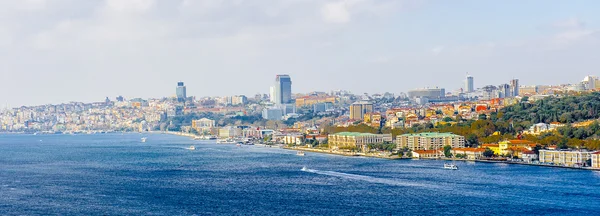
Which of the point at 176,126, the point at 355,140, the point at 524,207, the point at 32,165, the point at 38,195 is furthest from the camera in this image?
the point at 176,126

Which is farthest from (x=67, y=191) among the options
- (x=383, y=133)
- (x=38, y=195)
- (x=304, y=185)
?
(x=383, y=133)

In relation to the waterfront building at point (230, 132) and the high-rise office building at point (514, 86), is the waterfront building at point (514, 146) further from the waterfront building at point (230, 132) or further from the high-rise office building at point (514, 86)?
the high-rise office building at point (514, 86)

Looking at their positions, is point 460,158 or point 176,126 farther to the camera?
point 176,126

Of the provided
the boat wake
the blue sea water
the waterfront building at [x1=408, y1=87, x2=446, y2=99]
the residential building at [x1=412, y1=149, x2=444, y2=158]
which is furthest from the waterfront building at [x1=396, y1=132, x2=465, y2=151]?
the waterfront building at [x1=408, y1=87, x2=446, y2=99]

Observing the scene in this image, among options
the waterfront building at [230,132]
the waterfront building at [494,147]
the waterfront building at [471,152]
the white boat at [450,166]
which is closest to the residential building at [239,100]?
the waterfront building at [230,132]

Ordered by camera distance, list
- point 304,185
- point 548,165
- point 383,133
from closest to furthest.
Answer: point 304,185, point 548,165, point 383,133

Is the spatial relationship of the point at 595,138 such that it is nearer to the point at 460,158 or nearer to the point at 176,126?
the point at 460,158

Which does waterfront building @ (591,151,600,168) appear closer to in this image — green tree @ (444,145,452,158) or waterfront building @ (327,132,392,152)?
green tree @ (444,145,452,158)

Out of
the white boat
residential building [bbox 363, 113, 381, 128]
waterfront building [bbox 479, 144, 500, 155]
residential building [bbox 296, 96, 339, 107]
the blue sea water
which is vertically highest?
residential building [bbox 296, 96, 339, 107]
